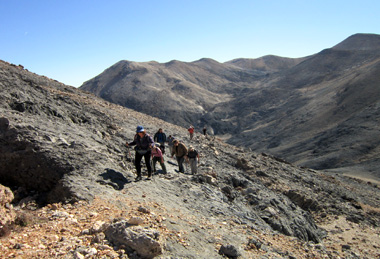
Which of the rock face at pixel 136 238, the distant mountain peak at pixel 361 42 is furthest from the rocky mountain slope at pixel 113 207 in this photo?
the distant mountain peak at pixel 361 42

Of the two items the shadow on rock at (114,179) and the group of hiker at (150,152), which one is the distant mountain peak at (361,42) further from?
the shadow on rock at (114,179)

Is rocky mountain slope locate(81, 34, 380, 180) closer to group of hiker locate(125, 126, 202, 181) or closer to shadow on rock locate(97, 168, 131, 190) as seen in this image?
group of hiker locate(125, 126, 202, 181)

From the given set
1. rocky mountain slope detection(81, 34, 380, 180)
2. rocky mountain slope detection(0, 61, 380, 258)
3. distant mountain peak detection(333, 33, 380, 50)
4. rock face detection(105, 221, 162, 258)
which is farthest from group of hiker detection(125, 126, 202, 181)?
distant mountain peak detection(333, 33, 380, 50)

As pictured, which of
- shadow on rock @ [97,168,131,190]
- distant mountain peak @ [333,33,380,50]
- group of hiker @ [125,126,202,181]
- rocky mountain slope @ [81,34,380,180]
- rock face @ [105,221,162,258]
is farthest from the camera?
distant mountain peak @ [333,33,380,50]

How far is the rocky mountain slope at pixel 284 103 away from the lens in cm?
4478

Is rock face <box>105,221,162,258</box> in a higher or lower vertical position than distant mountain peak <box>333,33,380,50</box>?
lower

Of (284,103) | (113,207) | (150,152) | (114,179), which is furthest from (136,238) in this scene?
(284,103)

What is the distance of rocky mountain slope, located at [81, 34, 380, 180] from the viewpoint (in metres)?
44.8

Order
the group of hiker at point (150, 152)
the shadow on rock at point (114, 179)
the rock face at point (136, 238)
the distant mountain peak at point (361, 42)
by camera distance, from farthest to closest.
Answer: the distant mountain peak at point (361, 42), the group of hiker at point (150, 152), the shadow on rock at point (114, 179), the rock face at point (136, 238)

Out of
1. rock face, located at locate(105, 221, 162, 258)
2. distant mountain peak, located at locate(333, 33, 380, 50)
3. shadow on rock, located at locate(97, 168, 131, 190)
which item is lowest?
rock face, located at locate(105, 221, 162, 258)

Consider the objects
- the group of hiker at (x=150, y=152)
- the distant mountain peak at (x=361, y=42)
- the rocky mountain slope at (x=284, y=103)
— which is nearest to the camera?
the group of hiker at (x=150, y=152)

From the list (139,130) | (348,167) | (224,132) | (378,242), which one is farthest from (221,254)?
(224,132)

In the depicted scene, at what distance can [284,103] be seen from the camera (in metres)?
76.6

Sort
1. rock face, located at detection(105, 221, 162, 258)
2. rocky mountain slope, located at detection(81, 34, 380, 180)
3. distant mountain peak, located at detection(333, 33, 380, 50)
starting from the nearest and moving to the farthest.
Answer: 1. rock face, located at detection(105, 221, 162, 258)
2. rocky mountain slope, located at detection(81, 34, 380, 180)
3. distant mountain peak, located at detection(333, 33, 380, 50)
